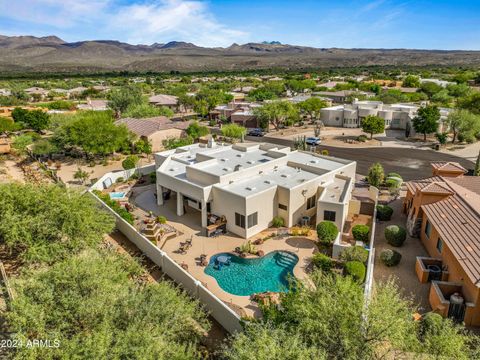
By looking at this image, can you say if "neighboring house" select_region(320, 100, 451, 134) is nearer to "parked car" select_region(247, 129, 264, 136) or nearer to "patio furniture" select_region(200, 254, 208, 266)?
"parked car" select_region(247, 129, 264, 136)

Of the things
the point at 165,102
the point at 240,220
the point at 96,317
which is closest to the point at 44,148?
the point at 240,220

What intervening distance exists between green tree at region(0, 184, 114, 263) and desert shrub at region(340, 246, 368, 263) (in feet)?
55.3

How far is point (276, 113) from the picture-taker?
224 feet

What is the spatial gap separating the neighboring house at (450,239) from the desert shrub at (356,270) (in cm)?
379

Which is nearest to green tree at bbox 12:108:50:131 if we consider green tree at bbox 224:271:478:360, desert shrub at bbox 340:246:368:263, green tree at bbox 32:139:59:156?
green tree at bbox 32:139:59:156

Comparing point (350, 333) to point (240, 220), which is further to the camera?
point (240, 220)

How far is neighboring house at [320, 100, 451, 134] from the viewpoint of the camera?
222 ft

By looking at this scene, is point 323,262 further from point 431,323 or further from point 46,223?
point 46,223

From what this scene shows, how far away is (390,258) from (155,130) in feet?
138

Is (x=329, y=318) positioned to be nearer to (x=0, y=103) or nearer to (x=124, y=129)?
(x=124, y=129)

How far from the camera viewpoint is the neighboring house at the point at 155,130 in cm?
5369

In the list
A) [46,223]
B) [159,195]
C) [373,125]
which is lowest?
[159,195]

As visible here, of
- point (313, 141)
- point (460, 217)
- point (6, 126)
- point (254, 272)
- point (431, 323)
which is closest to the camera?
point (431, 323)

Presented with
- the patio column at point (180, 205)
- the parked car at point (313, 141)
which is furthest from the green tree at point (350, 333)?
the parked car at point (313, 141)
